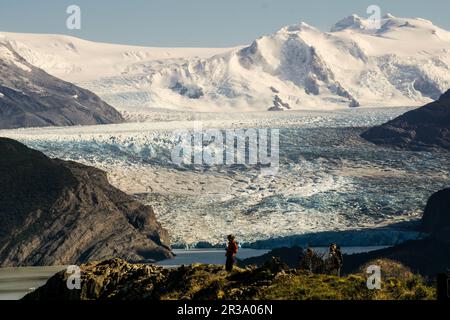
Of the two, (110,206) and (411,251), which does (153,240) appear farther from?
(411,251)

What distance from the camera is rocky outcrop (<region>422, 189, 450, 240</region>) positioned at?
568 ft

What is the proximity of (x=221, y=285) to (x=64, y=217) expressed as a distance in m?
138

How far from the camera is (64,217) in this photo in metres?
176

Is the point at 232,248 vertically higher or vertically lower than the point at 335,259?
higher

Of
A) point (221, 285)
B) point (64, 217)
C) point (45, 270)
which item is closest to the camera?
point (221, 285)

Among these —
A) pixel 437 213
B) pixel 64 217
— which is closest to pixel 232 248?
pixel 437 213

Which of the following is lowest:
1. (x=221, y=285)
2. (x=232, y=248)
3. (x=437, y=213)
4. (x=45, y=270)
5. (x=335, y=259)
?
(x=45, y=270)

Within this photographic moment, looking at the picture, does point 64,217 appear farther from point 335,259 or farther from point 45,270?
point 335,259

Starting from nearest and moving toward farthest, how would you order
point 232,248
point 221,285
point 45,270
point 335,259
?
point 221,285, point 232,248, point 335,259, point 45,270

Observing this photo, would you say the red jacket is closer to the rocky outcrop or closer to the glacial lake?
the glacial lake

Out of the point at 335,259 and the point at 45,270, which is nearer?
the point at 335,259
